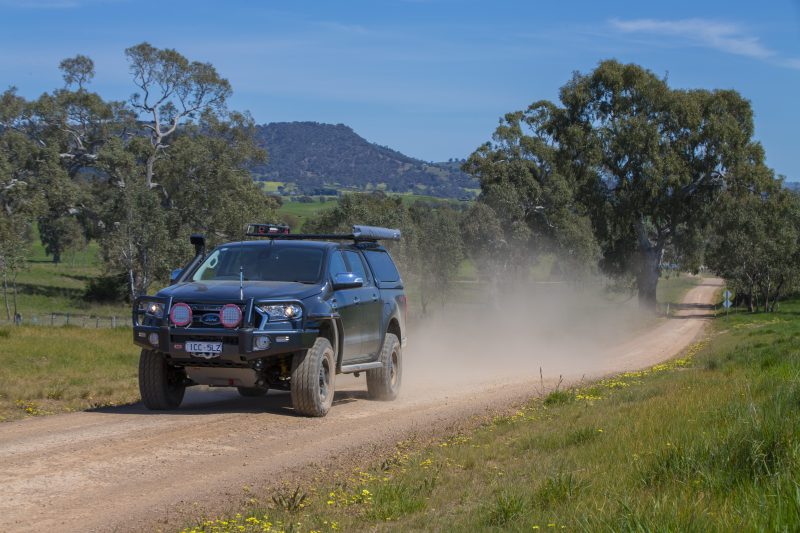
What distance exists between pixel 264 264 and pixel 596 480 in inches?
249

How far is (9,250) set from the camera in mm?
61812

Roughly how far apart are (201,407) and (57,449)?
3.47m

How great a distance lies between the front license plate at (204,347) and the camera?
387 inches

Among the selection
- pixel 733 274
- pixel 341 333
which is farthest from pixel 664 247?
pixel 341 333

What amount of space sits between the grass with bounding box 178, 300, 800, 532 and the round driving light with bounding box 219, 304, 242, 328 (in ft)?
7.70

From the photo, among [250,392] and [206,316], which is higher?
[206,316]

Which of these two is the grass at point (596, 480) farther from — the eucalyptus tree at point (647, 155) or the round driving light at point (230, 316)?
the eucalyptus tree at point (647, 155)

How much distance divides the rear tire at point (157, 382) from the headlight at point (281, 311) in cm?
144

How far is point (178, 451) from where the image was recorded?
8109 mm

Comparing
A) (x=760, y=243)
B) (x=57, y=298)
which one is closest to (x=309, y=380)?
(x=760, y=243)

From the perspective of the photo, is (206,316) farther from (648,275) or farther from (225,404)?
(648,275)

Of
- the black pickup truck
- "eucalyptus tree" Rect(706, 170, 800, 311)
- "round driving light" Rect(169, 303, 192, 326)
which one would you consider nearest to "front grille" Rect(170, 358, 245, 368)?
the black pickup truck

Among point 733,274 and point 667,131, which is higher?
point 667,131

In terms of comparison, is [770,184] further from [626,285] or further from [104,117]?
[104,117]
